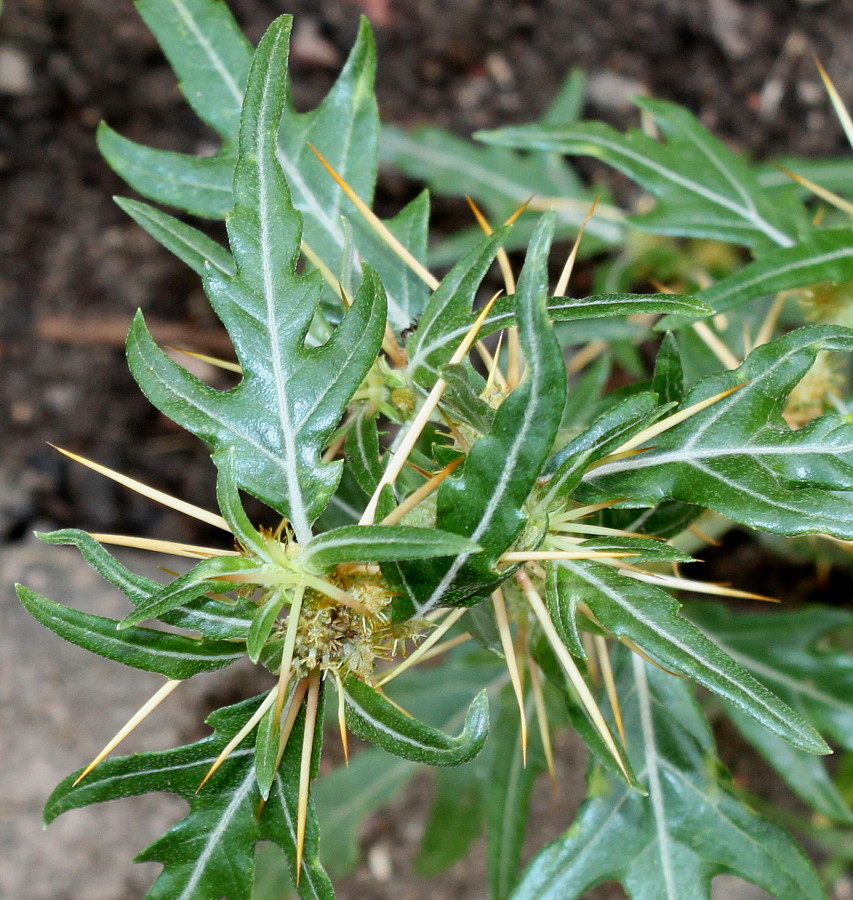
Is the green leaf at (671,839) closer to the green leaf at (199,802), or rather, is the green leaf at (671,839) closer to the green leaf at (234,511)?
the green leaf at (199,802)

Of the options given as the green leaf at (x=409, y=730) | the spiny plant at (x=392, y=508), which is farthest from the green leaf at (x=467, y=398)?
the green leaf at (x=409, y=730)

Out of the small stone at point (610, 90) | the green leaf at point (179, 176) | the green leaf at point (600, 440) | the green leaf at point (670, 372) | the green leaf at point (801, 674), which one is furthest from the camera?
the small stone at point (610, 90)

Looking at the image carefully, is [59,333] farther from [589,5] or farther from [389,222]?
[589,5]

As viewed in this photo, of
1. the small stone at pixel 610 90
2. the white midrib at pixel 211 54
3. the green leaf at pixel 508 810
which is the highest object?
the white midrib at pixel 211 54

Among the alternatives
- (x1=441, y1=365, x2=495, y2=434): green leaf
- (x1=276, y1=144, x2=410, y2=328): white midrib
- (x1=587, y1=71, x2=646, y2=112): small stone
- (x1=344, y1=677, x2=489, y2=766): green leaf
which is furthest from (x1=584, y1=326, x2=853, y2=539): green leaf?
(x1=587, y1=71, x2=646, y2=112): small stone

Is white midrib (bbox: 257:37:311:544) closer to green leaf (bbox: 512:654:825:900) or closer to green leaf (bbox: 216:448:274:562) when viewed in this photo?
green leaf (bbox: 216:448:274:562)

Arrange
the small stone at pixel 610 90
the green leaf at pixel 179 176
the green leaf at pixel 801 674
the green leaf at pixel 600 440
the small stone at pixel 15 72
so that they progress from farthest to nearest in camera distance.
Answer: the small stone at pixel 610 90 → the small stone at pixel 15 72 → the green leaf at pixel 801 674 → the green leaf at pixel 179 176 → the green leaf at pixel 600 440

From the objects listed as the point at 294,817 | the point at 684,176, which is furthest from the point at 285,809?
the point at 684,176
